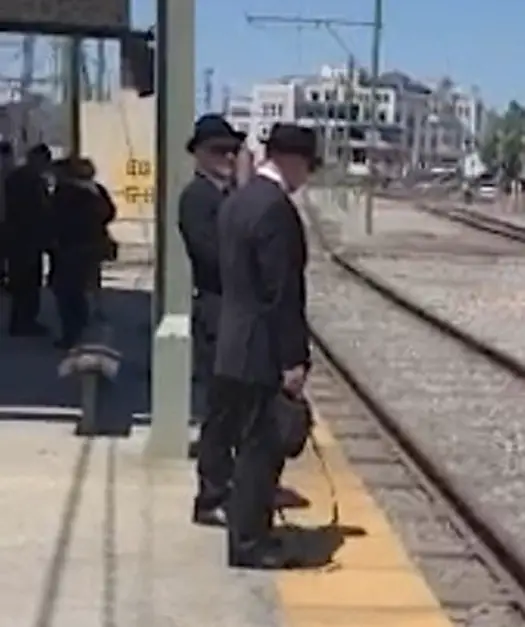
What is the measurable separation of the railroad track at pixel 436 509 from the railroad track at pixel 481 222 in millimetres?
36087

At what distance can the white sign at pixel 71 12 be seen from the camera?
1269cm

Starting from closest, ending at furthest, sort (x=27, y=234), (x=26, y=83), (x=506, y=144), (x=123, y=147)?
(x=27, y=234) < (x=26, y=83) < (x=123, y=147) < (x=506, y=144)

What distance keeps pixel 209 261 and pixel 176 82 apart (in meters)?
1.34

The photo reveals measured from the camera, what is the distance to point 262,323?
8.44 metres

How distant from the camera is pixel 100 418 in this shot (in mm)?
13203

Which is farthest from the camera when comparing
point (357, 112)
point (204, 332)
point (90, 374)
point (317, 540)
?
point (357, 112)

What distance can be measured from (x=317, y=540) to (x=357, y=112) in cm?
11265

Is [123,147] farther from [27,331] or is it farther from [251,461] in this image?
[251,461]

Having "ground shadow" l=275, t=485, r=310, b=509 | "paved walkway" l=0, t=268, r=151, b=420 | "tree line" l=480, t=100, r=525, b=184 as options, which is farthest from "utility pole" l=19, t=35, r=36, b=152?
"tree line" l=480, t=100, r=525, b=184

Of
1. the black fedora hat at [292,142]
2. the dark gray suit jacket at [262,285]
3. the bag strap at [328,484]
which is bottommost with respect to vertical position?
the bag strap at [328,484]

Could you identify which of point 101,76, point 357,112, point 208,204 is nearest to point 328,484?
point 208,204

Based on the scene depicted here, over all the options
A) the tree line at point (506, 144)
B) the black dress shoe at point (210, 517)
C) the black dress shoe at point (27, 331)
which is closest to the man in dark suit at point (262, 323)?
the black dress shoe at point (210, 517)

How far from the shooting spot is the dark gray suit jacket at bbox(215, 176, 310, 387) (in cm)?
830

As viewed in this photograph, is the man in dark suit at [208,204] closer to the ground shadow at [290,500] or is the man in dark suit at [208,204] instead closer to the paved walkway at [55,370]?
the ground shadow at [290,500]
